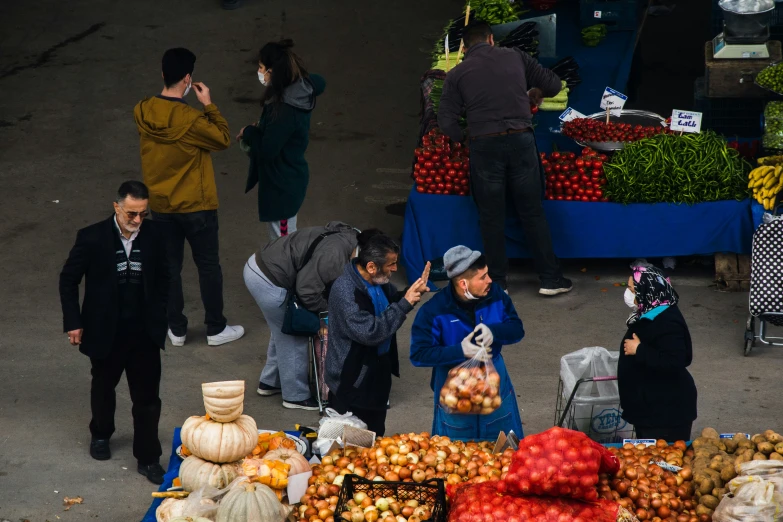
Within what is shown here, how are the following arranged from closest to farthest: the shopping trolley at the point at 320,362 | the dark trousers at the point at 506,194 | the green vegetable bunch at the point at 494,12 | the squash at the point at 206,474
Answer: the squash at the point at 206,474, the shopping trolley at the point at 320,362, the dark trousers at the point at 506,194, the green vegetable bunch at the point at 494,12

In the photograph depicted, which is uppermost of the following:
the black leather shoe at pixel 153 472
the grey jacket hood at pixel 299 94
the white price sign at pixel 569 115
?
the grey jacket hood at pixel 299 94

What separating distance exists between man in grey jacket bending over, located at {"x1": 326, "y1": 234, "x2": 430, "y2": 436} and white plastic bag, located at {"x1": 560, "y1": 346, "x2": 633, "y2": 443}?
1.04 m

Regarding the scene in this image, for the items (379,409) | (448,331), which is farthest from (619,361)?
(379,409)

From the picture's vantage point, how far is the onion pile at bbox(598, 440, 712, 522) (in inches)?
175

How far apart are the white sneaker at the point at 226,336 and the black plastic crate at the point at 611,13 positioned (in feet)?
18.6

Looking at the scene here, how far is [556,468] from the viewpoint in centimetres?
409

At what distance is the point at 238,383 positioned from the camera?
487 cm

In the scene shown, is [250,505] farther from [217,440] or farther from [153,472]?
[153,472]

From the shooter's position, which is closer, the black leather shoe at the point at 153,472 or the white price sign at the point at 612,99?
the black leather shoe at the point at 153,472

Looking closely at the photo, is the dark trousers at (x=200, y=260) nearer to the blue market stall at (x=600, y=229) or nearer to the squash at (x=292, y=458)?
the blue market stall at (x=600, y=229)

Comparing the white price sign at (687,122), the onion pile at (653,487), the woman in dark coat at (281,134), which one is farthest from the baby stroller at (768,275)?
the woman in dark coat at (281,134)

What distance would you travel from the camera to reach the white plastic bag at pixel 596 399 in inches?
229

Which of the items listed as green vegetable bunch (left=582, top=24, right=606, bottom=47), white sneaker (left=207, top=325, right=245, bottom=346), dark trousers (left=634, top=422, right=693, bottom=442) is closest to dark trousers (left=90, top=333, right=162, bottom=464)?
white sneaker (left=207, top=325, right=245, bottom=346)

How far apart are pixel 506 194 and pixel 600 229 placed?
2.70ft
